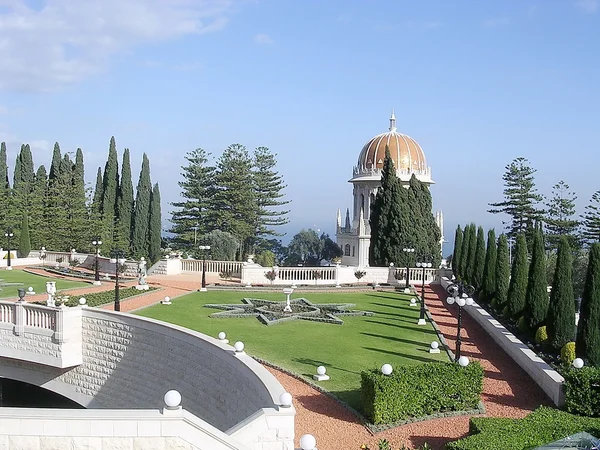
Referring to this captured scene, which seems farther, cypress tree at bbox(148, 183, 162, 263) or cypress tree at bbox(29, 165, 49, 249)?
cypress tree at bbox(148, 183, 162, 263)

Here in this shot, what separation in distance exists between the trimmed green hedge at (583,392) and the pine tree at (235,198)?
1759 inches

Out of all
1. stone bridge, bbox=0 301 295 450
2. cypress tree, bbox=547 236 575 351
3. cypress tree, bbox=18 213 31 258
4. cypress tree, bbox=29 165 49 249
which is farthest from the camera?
cypress tree, bbox=29 165 49 249

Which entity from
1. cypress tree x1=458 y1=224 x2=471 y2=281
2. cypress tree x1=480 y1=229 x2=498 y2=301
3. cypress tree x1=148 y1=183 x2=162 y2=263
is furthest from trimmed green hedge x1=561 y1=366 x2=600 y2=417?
cypress tree x1=148 y1=183 x2=162 y2=263

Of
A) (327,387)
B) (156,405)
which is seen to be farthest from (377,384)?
(156,405)

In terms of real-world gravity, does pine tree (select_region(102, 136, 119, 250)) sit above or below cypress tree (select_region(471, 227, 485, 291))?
above

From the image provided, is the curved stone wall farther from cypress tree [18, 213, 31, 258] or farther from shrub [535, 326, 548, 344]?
cypress tree [18, 213, 31, 258]

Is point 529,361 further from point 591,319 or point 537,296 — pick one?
point 537,296

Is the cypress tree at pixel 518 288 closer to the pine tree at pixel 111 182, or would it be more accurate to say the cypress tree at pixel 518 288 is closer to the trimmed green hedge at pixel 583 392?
the trimmed green hedge at pixel 583 392

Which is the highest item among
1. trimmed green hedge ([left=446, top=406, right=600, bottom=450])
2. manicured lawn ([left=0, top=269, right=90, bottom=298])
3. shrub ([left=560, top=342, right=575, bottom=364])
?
manicured lawn ([left=0, top=269, right=90, bottom=298])

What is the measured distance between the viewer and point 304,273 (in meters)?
33.2

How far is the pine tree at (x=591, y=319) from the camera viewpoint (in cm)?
1386

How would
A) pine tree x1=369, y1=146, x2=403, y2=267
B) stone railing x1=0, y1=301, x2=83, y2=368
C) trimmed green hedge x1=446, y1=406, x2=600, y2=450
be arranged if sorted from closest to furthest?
trimmed green hedge x1=446, y1=406, x2=600, y2=450
stone railing x1=0, y1=301, x2=83, y2=368
pine tree x1=369, y1=146, x2=403, y2=267

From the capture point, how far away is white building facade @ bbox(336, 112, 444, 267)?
2165 inches

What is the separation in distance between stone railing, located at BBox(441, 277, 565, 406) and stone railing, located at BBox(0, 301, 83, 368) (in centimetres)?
1237
